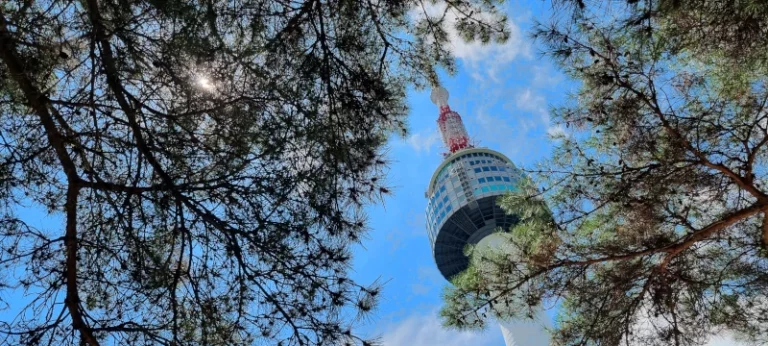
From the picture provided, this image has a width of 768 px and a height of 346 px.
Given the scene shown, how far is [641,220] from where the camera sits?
4.39 metres

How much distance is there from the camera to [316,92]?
3.42 meters

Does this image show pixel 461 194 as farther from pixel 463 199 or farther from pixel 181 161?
pixel 181 161

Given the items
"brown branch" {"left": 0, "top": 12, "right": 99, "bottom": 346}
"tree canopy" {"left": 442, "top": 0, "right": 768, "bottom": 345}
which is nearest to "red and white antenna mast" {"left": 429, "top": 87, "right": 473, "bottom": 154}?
"tree canopy" {"left": 442, "top": 0, "right": 768, "bottom": 345}

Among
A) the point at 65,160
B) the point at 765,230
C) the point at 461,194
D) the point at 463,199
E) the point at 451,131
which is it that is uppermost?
the point at 451,131

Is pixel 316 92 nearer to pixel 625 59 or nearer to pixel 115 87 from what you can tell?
pixel 115 87

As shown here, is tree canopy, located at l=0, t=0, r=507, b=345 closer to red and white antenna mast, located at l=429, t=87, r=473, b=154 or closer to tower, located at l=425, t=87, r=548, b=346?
tower, located at l=425, t=87, r=548, b=346

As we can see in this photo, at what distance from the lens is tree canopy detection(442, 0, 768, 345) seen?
3994 mm

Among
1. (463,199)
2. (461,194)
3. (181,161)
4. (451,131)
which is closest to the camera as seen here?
(181,161)

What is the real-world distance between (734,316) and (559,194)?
1.73 metres

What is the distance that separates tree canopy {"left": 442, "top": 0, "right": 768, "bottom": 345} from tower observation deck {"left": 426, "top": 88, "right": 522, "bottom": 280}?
2403cm

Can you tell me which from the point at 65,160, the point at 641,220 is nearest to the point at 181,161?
the point at 65,160

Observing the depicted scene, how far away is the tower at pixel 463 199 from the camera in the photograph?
29641 mm

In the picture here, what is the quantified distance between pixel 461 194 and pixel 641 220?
85.8ft

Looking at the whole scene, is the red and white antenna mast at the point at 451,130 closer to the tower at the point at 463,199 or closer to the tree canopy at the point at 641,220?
the tower at the point at 463,199
